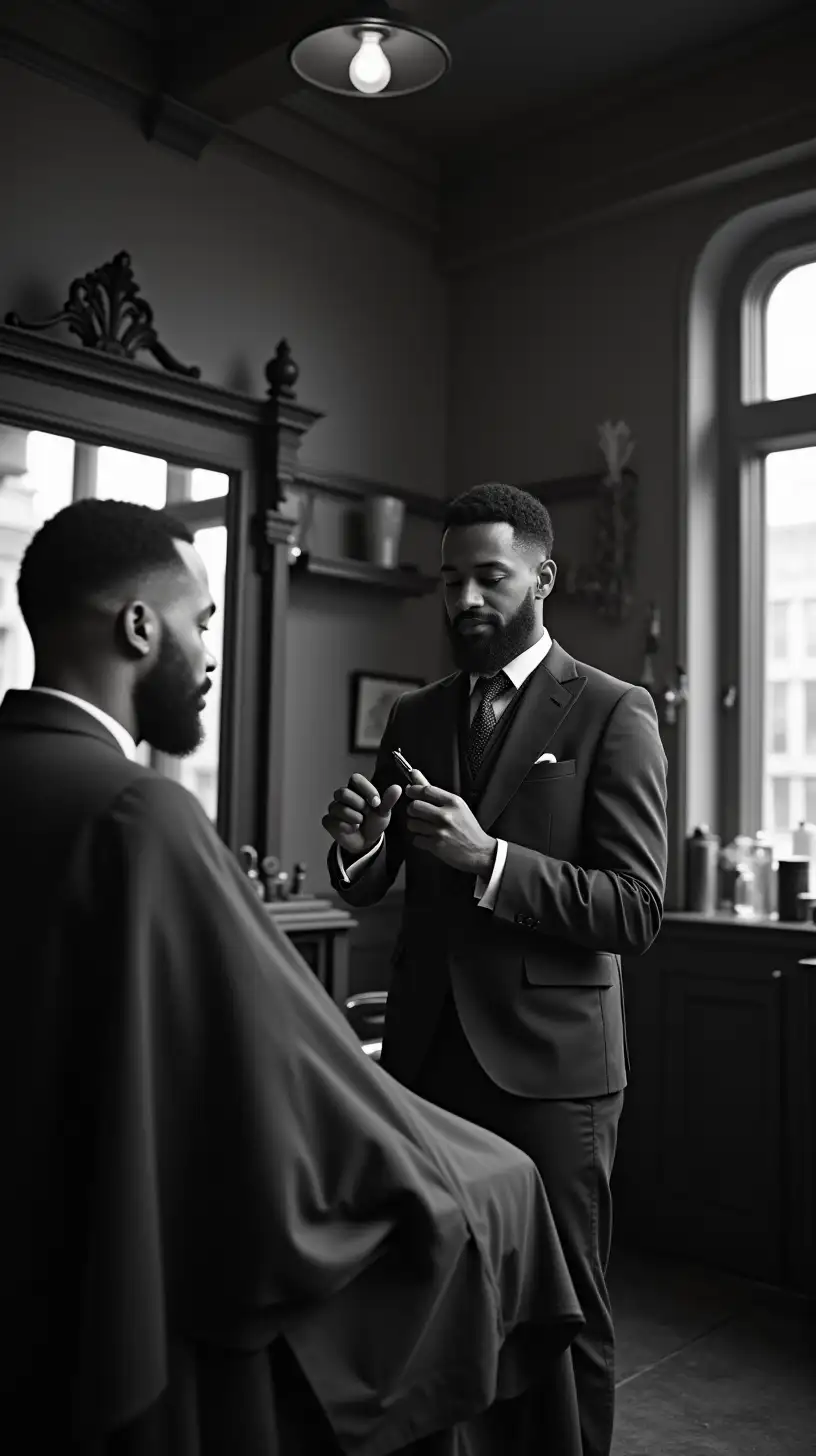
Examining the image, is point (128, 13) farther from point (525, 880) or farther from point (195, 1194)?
point (195, 1194)

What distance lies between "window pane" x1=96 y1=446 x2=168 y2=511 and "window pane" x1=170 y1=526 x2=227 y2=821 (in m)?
0.19

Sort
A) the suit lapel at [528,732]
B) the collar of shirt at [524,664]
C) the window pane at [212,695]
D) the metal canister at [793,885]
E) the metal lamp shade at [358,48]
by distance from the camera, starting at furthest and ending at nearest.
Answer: the metal canister at [793,885]
the window pane at [212,695]
the metal lamp shade at [358,48]
the collar of shirt at [524,664]
the suit lapel at [528,732]

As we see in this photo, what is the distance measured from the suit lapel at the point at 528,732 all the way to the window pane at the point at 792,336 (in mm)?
2449

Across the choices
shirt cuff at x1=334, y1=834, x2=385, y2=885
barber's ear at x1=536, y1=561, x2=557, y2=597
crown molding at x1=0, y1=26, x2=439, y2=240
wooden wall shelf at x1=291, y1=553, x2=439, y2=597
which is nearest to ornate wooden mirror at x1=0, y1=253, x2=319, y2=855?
wooden wall shelf at x1=291, y1=553, x2=439, y2=597

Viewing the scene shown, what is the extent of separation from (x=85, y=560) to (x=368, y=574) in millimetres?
2924

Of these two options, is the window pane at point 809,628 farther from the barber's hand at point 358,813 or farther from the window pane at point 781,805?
the barber's hand at point 358,813

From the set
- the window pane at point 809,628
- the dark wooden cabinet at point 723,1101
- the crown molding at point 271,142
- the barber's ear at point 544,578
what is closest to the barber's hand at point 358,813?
the barber's ear at point 544,578

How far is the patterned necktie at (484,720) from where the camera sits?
2199 millimetres

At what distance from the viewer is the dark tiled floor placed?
2676 mm

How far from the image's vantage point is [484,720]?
2221mm

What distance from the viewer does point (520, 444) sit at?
184 inches

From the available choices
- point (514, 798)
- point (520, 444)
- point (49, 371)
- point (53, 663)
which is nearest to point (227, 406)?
point (49, 371)

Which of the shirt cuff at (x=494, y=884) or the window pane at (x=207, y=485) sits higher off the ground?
the window pane at (x=207, y=485)

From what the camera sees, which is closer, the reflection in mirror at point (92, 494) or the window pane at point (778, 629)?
the reflection in mirror at point (92, 494)
